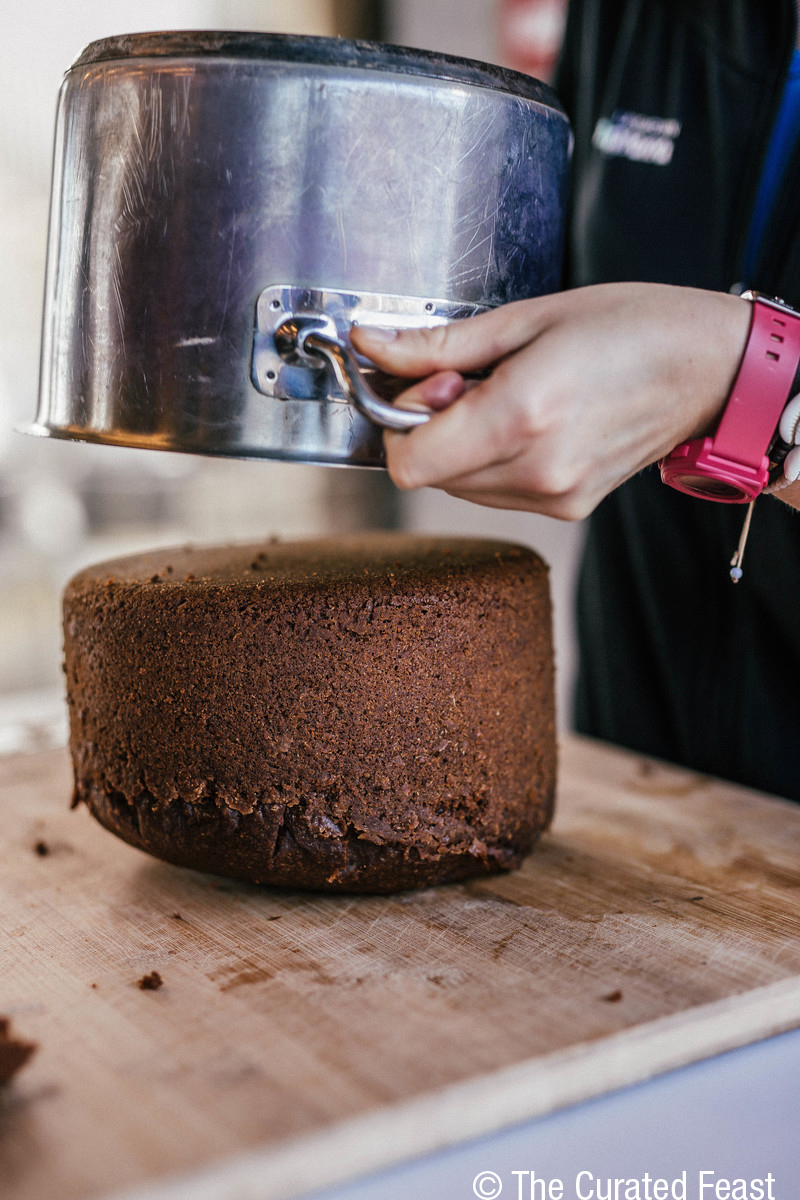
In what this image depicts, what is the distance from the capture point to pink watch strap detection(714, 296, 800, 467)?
66 cm

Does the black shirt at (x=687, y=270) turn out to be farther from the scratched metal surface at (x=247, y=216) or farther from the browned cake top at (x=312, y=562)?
the scratched metal surface at (x=247, y=216)

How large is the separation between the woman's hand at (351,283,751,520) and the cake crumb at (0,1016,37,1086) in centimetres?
39

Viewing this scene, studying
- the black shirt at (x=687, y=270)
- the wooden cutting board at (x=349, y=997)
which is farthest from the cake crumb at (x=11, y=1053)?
the black shirt at (x=687, y=270)

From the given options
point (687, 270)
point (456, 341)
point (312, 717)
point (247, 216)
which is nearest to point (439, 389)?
point (456, 341)

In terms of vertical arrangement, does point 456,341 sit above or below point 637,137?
below

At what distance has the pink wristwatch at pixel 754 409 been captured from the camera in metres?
0.66

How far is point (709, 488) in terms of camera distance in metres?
0.73

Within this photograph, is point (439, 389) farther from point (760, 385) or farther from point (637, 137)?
point (637, 137)

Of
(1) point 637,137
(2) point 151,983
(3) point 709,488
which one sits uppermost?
(1) point 637,137

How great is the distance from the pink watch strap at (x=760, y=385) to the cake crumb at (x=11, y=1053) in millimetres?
551

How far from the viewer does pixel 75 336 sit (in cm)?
69

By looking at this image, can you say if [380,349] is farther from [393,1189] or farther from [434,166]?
[393,1189]

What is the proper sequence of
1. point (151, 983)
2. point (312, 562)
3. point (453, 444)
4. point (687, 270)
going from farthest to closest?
point (687, 270)
point (312, 562)
point (151, 983)
point (453, 444)

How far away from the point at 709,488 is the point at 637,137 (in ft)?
1.88
